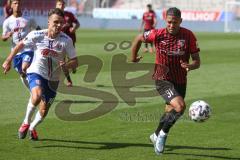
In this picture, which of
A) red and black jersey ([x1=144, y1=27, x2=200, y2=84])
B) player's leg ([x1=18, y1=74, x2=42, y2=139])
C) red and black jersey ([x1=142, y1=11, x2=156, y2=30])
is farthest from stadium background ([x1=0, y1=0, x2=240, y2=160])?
red and black jersey ([x1=142, y1=11, x2=156, y2=30])

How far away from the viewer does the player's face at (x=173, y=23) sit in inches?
360

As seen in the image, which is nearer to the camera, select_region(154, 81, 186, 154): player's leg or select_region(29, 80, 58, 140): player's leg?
select_region(154, 81, 186, 154): player's leg

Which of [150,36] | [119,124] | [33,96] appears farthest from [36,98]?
[119,124]

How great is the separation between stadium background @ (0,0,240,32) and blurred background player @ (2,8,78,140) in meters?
43.4

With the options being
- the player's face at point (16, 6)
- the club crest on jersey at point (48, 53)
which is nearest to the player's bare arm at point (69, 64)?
the club crest on jersey at point (48, 53)

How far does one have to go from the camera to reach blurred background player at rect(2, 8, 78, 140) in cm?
992

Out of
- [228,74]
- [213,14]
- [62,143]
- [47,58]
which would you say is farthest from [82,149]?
[213,14]

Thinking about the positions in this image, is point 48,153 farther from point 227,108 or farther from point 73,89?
point 73,89

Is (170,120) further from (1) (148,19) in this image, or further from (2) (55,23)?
(1) (148,19)

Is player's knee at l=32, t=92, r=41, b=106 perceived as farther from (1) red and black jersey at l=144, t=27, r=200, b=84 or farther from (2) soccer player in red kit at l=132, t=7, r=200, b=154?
(1) red and black jersey at l=144, t=27, r=200, b=84

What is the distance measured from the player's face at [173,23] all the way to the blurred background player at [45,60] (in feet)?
5.57

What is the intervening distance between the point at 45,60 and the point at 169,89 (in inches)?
84.0

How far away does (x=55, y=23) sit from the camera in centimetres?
987

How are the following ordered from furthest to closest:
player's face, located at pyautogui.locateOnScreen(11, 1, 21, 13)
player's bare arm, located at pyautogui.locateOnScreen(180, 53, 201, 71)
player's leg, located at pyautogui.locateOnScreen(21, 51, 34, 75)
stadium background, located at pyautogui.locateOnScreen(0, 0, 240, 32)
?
stadium background, located at pyautogui.locateOnScreen(0, 0, 240, 32) → player's face, located at pyautogui.locateOnScreen(11, 1, 21, 13) → player's leg, located at pyautogui.locateOnScreen(21, 51, 34, 75) → player's bare arm, located at pyautogui.locateOnScreen(180, 53, 201, 71)
